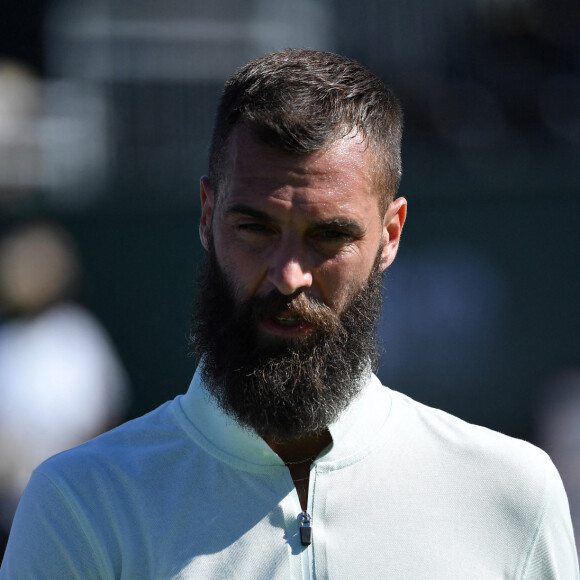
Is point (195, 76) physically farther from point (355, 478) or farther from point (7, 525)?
point (355, 478)

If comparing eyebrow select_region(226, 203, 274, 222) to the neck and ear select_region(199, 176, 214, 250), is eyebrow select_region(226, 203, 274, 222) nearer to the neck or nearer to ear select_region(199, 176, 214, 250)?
ear select_region(199, 176, 214, 250)

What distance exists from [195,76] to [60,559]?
727 centimetres

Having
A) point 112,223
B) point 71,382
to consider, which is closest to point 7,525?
point 71,382

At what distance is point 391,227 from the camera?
7.72 ft

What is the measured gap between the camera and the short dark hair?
206cm

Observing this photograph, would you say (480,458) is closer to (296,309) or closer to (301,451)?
(301,451)

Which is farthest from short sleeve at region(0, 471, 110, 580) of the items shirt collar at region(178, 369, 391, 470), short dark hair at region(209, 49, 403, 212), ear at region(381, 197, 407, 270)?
ear at region(381, 197, 407, 270)

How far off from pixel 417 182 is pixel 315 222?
20.3 ft

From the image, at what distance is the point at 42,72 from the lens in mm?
8469

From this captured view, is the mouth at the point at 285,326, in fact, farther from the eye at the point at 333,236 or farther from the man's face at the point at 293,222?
the eye at the point at 333,236

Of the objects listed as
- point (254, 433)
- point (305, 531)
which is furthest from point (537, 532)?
point (254, 433)

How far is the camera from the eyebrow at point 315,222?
2043 millimetres

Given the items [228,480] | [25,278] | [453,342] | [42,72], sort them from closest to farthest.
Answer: [228,480] → [25,278] → [453,342] → [42,72]

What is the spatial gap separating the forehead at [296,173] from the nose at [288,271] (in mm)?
113
